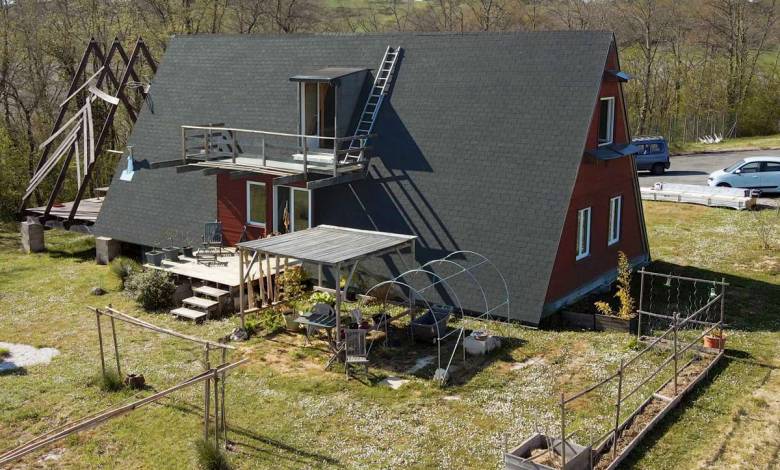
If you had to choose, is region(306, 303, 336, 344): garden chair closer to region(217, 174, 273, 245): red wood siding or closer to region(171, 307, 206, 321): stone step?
region(171, 307, 206, 321): stone step

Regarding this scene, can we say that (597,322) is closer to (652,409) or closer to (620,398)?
(652,409)

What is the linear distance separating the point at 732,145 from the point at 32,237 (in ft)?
135

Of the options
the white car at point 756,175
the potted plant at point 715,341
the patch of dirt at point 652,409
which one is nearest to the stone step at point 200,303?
the patch of dirt at point 652,409

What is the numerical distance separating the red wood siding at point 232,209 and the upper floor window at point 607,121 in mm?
9572

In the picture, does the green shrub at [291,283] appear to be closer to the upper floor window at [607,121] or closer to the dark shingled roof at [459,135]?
the dark shingled roof at [459,135]

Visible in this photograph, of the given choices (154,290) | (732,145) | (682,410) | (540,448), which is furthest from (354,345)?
(732,145)

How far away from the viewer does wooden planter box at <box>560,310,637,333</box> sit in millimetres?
16891

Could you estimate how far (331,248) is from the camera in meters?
16.8

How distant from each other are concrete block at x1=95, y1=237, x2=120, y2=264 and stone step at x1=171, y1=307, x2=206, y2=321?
637 centimetres

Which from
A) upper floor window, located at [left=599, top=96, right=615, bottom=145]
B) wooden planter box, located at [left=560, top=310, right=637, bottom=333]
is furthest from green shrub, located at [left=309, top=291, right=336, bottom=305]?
upper floor window, located at [left=599, top=96, right=615, bottom=145]

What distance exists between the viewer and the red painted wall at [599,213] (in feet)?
59.4

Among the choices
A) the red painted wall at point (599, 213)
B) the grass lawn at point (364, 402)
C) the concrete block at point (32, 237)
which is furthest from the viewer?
the concrete block at point (32, 237)

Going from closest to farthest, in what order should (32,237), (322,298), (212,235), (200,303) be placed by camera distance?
(322,298) → (200,303) → (212,235) → (32,237)

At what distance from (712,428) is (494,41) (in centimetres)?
1112
